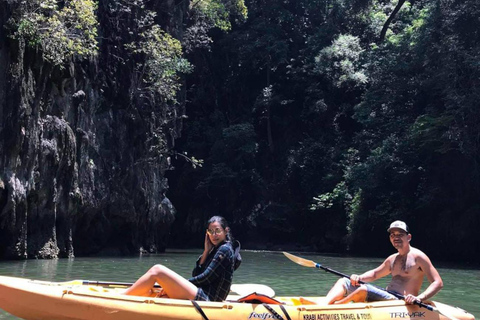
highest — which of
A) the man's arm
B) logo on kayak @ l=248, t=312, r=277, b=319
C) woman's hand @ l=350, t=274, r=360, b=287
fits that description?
the man's arm

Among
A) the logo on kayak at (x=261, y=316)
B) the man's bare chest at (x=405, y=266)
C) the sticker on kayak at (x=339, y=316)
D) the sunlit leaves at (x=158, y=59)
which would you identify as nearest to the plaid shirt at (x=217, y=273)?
the logo on kayak at (x=261, y=316)

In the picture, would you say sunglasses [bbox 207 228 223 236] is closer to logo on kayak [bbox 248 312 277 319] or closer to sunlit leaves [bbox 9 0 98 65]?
logo on kayak [bbox 248 312 277 319]

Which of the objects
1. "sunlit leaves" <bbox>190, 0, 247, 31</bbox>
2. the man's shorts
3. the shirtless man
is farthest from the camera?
"sunlit leaves" <bbox>190, 0, 247, 31</bbox>

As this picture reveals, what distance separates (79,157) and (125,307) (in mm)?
14415

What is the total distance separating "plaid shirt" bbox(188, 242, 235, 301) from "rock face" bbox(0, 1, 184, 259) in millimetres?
9780

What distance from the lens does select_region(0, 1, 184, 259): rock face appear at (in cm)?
1627

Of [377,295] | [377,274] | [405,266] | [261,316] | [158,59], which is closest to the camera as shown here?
[261,316]

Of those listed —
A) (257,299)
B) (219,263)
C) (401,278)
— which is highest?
(219,263)

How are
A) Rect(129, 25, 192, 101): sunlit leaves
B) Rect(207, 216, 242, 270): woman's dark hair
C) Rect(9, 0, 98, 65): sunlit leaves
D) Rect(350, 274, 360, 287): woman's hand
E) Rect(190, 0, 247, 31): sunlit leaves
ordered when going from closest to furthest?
1. Rect(207, 216, 242, 270): woman's dark hair
2. Rect(350, 274, 360, 287): woman's hand
3. Rect(9, 0, 98, 65): sunlit leaves
4. Rect(129, 25, 192, 101): sunlit leaves
5. Rect(190, 0, 247, 31): sunlit leaves

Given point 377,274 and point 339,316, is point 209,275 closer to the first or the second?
point 339,316

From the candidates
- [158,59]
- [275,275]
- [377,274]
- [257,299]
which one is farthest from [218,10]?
[257,299]

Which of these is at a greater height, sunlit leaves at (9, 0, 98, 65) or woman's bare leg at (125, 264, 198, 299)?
sunlit leaves at (9, 0, 98, 65)

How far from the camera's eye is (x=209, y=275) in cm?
704

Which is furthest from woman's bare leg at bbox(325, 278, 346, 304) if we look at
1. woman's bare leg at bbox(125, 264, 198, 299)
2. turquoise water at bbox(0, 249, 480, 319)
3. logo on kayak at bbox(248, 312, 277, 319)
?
turquoise water at bbox(0, 249, 480, 319)
